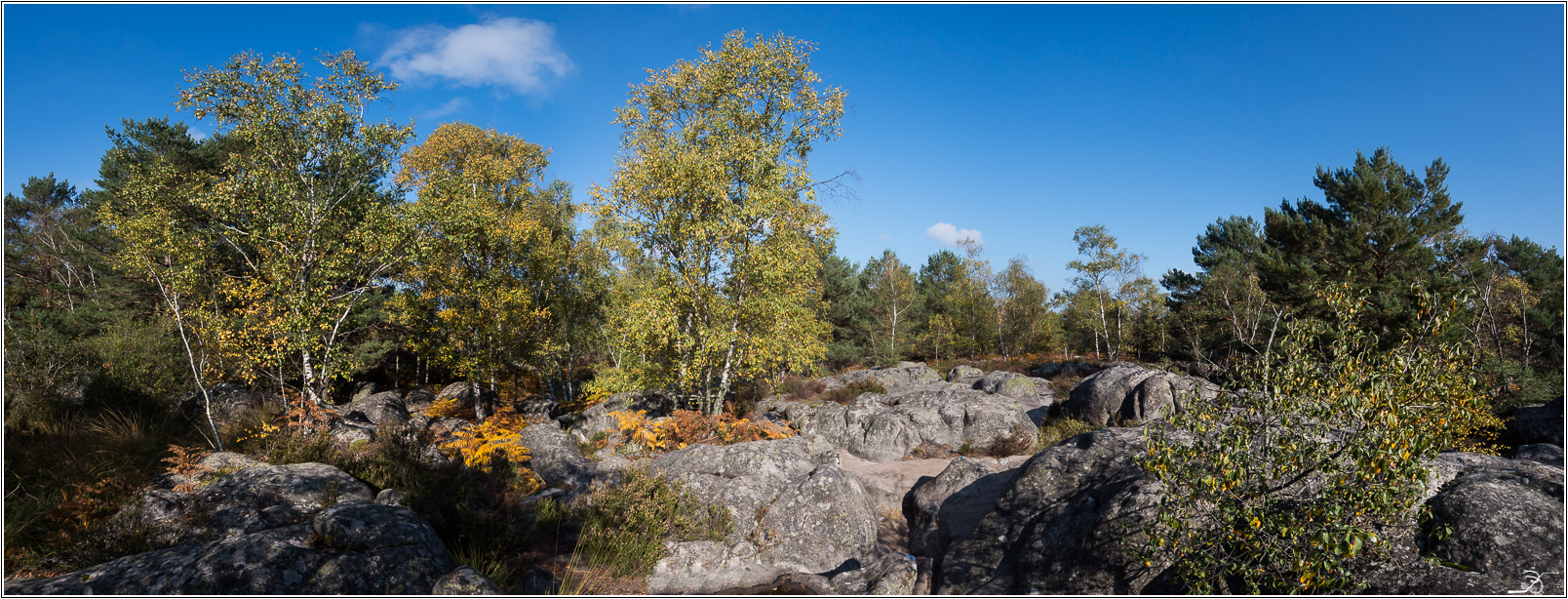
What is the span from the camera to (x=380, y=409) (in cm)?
1872

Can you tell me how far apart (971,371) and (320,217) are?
30105mm

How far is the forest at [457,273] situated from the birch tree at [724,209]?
0.08 metres

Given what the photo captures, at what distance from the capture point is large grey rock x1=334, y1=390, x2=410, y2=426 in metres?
17.5

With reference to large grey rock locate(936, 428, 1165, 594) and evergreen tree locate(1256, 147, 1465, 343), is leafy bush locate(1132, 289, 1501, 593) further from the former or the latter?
evergreen tree locate(1256, 147, 1465, 343)

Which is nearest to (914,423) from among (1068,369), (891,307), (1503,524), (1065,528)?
(1065,528)

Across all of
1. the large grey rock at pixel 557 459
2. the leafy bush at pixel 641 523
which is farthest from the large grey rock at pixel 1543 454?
the large grey rock at pixel 557 459

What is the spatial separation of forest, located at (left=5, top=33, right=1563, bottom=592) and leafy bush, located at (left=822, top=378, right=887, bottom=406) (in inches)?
106

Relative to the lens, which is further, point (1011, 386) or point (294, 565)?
point (1011, 386)

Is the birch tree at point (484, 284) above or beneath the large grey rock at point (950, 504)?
above

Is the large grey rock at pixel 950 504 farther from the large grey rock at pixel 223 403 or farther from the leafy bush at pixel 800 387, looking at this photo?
the large grey rock at pixel 223 403

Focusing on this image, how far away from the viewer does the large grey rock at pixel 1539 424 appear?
44.4 feet

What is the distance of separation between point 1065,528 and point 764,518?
4.34 metres

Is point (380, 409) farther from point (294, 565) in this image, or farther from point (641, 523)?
point (294, 565)

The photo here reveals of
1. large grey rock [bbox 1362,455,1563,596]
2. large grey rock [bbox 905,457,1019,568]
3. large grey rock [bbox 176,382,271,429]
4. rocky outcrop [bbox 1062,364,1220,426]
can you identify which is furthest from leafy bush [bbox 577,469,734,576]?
rocky outcrop [bbox 1062,364,1220,426]
